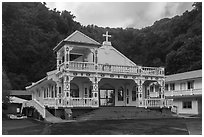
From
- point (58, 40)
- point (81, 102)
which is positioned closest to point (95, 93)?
point (81, 102)

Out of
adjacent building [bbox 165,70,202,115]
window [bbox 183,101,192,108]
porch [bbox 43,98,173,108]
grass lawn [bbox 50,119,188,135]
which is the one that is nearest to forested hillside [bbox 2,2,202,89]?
adjacent building [bbox 165,70,202,115]

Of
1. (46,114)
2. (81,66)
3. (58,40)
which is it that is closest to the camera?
(46,114)

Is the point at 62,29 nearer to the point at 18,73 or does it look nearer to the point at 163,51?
the point at 18,73

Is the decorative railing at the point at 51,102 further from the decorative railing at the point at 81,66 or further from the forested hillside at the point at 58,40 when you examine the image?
the forested hillside at the point at 58,40

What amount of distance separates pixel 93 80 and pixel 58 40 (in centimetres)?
3106

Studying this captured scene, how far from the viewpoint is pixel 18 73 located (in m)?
51.8

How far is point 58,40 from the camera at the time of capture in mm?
53219

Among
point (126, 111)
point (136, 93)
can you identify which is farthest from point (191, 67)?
point (126, 111)

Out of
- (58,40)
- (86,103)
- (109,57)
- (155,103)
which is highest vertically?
(58,40)

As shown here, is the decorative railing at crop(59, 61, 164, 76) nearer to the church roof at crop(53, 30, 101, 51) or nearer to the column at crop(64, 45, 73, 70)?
the column at crop(64, 45, 73, 70)

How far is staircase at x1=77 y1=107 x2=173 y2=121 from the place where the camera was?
2154cm

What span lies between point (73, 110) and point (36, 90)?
41.6 feet

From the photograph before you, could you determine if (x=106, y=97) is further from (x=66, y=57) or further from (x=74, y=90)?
(x=66, y=57)

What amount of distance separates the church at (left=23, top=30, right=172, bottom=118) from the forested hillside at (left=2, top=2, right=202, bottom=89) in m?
21.0
